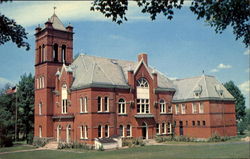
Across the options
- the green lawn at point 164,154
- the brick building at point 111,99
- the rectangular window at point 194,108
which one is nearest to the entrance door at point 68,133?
the brick building at point 111,99

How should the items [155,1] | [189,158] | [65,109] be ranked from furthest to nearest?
[65,109] → [189,158] → [155,1]

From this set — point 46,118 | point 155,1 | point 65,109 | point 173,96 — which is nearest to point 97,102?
point 65,109

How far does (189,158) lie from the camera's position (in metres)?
19.5

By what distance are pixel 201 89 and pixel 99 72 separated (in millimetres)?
13668

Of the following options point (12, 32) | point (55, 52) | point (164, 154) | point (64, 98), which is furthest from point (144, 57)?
point (12, 32)

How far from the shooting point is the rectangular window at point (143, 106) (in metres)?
37.6

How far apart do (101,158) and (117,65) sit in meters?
17.9

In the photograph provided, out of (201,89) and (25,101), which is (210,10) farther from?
(25,101)

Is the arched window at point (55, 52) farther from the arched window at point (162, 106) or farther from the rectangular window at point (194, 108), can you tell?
the rectangular window at point (194, 108)

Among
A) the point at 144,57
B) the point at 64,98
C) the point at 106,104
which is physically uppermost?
the point at 144,57

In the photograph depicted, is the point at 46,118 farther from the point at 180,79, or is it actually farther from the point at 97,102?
the point at 180,79

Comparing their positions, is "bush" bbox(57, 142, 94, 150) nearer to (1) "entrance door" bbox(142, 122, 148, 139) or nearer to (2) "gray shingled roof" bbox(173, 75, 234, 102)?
(1) "entrance door" bbox(142, 122, 148, 139)

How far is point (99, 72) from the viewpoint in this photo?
1371 inches

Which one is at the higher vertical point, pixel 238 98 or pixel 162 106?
pixel 238 98
